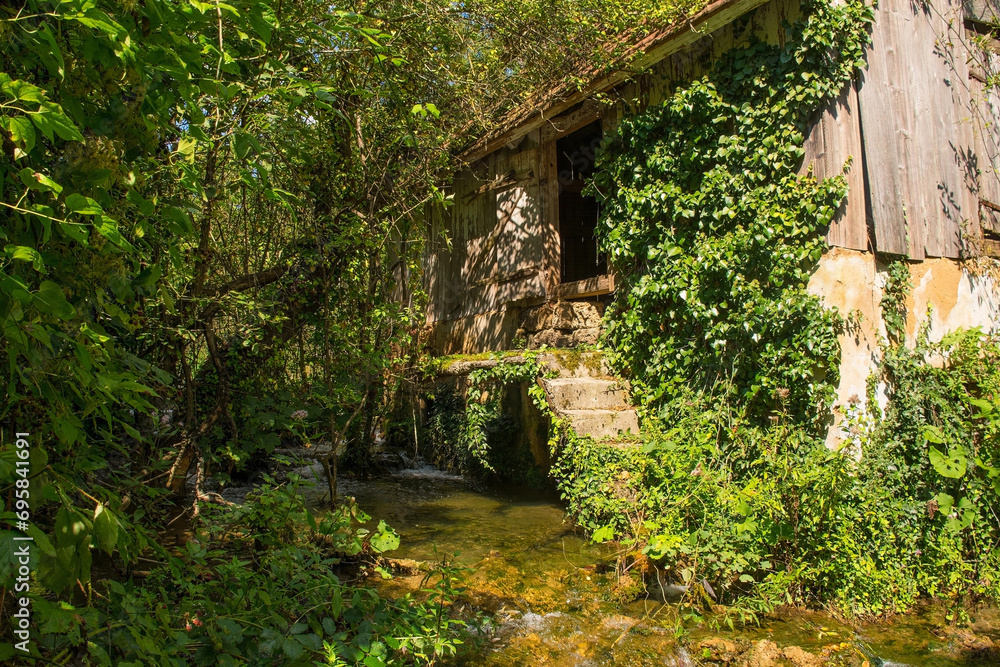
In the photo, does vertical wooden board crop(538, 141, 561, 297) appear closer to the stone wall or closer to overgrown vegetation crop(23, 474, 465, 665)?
the stone wall

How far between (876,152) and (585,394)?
320 centimetres

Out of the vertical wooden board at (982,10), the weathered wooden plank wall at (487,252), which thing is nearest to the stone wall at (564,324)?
the weathered wooden plank wall at (487,252)

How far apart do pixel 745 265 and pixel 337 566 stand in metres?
3.95

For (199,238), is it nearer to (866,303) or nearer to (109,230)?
(109,230)

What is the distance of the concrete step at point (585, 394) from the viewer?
19.9 feet

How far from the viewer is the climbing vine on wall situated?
16.7 feet

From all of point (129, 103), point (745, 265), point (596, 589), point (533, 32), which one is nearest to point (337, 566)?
point (596, 589)

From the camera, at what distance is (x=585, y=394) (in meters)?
6.10

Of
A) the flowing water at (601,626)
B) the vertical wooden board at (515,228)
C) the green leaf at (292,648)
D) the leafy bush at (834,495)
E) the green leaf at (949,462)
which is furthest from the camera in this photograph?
the vertical wooden board at (515,228)

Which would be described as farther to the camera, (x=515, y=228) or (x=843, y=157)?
(x=515, y=228)

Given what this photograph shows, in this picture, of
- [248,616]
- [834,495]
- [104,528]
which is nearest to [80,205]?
[104,528]

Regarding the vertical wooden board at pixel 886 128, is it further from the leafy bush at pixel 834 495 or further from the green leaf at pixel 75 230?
the green leaf at pixel 75 230

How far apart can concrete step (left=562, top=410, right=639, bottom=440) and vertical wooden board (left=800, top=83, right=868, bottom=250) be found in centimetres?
226

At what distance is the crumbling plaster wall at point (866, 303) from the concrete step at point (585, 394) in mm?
1887
